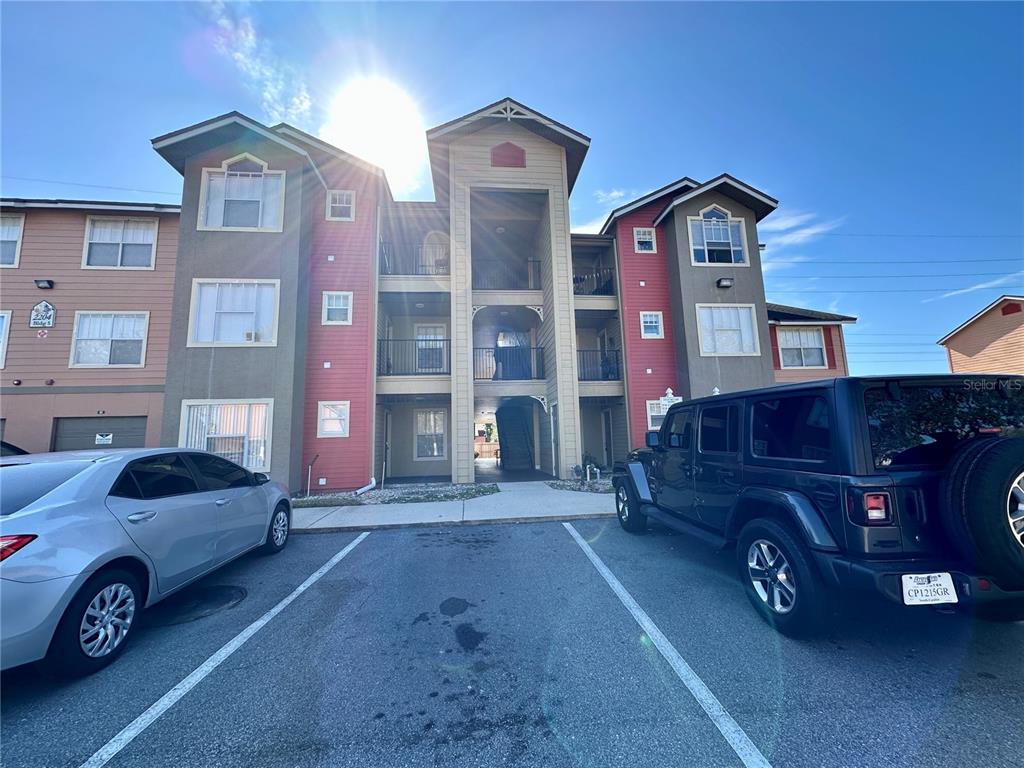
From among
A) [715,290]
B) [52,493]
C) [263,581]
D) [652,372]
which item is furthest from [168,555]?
[715,290]

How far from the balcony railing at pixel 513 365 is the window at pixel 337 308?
4.09 meters

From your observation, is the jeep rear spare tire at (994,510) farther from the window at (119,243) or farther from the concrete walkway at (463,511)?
the window at (119,243)

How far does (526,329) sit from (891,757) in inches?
578

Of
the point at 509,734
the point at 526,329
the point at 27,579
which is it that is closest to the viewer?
the point at 509,734

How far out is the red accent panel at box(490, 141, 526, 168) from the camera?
13016mm

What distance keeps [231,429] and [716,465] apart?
10.9m

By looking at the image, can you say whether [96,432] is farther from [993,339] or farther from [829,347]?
[993,339]

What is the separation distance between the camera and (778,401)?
3.58 meters

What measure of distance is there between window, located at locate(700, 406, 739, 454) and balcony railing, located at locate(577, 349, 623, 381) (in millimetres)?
9536

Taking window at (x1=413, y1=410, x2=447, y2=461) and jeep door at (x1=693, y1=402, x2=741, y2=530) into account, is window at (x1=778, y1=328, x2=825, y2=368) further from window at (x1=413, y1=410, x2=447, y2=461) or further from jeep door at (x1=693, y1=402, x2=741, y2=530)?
jeep door at (x1=693, y1=402, x2=741, y2=530)

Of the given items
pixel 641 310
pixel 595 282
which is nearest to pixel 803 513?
pixel 641 310

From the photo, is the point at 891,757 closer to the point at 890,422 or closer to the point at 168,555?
the point at 890,422

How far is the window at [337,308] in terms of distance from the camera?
11.9 metres

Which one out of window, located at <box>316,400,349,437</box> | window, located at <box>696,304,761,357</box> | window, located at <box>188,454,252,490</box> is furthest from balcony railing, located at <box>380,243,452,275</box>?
window, located at <box>188,454,252,490</box>
